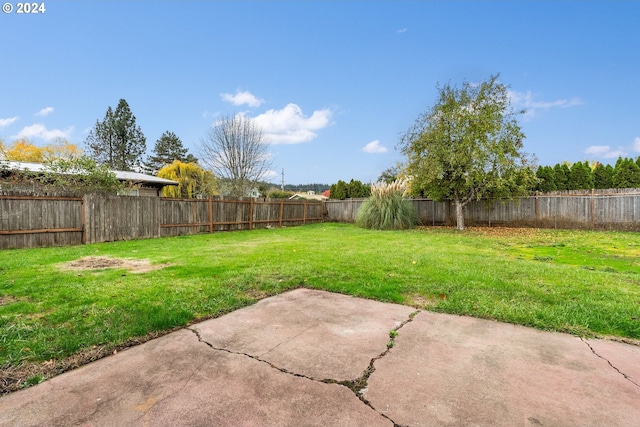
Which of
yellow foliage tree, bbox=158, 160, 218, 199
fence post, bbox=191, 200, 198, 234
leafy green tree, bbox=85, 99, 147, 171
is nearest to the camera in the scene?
fence post, bbox=191, 200, 198, 234

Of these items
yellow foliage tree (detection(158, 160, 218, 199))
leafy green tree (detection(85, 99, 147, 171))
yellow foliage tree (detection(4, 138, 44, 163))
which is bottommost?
yellow foliage tree (detection(158, 160, 218, 199))

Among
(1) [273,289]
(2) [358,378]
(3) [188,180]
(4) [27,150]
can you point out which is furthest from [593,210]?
(4) [27,150]

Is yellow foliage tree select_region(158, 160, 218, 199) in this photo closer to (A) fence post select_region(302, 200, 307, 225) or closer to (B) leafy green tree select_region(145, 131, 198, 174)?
(B) leafy green tree select_region(145, 131, 198, 174)

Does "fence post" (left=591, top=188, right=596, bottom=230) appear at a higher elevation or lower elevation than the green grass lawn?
higher

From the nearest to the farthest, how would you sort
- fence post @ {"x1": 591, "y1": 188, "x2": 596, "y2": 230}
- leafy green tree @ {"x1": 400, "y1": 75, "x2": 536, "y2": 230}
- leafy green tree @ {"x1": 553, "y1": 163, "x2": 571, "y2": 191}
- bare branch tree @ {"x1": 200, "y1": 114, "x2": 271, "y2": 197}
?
leafy green tree @ {"x1": 400, "y1": 75, "x2": 536, "y2": 230}, fence post @ {"x1": 591, "y1": 188, "x2": 596, "y2": 230}, leafy green tree @ {"x1": 553, "y1": 163, "x2": 571, "y2": 191}, bare branch tree @ {"x1": 200, "y1": 114, "x2": 271, "y2": 197}

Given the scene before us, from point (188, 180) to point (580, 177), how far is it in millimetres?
24134

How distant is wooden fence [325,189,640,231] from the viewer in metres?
10.2

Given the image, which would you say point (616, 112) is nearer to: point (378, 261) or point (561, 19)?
point (561, 19)

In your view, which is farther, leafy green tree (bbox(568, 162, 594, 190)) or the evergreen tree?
leafy green tree (bbox(568, 162, 594, 190))

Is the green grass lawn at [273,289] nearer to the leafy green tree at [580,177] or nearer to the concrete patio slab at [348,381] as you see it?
the concrete patio slab at [348,381]

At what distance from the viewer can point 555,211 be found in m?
11.3

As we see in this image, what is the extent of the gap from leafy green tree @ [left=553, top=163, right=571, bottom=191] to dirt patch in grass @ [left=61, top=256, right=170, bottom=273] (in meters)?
14.4

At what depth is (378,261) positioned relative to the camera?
518 centimetres

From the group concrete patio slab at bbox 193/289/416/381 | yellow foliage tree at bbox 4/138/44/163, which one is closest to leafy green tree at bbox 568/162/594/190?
concrete patio slab at bbox 193/289/416/381
